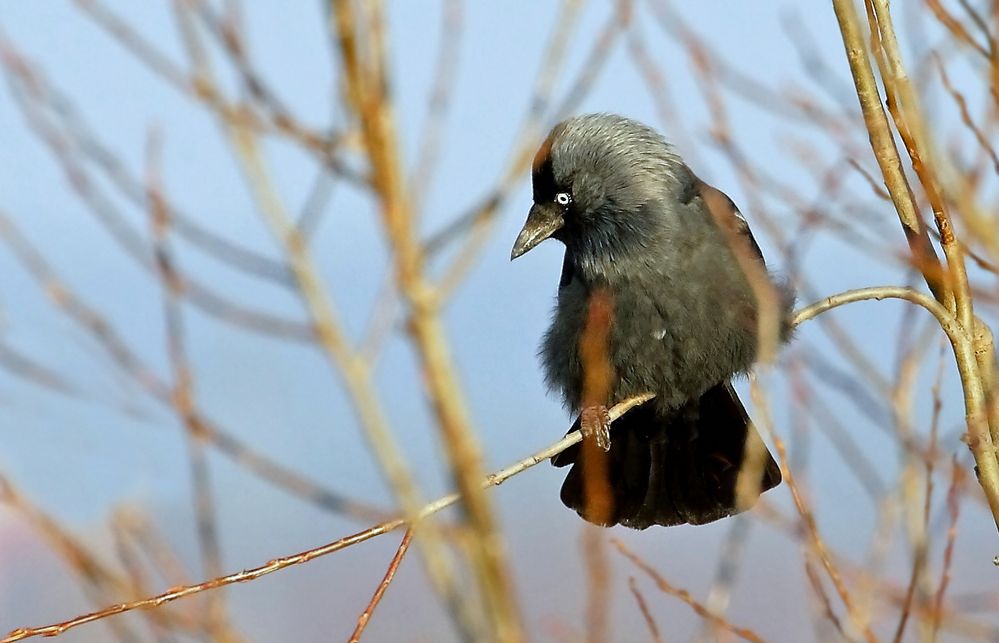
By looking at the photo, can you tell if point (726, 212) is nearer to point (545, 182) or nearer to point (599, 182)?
point (599, 182)

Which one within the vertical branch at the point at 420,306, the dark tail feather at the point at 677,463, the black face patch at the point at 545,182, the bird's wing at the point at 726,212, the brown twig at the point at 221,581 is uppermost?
the black face patch at the point at 545,182

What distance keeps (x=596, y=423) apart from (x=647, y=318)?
45 centimetres

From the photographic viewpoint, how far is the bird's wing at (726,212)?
459 cm

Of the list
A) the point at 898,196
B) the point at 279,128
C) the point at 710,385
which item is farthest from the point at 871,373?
the point at 279,128

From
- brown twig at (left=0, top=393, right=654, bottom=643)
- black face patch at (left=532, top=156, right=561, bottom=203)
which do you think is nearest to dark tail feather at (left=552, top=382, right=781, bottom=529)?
black face patch at (left=532, top=156, right=561, bottom=203)

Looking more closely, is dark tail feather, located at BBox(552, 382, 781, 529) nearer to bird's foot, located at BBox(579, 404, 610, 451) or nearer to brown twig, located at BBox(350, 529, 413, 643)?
bird's foot, located at BBox(579, 404, 610, 451)

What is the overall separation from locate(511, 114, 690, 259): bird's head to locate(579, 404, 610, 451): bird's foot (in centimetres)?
63

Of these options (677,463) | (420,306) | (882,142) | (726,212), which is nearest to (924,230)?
(882,142)

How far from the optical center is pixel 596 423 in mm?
4488

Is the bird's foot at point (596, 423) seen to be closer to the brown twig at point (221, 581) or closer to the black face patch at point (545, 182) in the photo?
the black face patch at point (545, 182)

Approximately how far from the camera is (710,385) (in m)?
4.56

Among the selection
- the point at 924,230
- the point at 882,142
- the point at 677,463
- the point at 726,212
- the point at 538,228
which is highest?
the point at 538,228

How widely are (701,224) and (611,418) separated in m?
0.85

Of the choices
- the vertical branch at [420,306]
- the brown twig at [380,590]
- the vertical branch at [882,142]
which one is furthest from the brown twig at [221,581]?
the vertical branch at [882,142]
